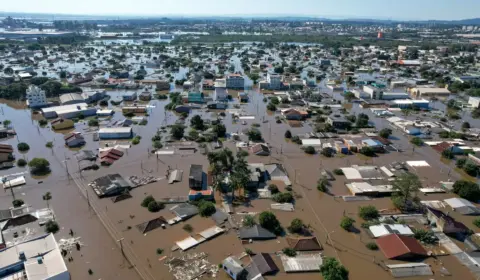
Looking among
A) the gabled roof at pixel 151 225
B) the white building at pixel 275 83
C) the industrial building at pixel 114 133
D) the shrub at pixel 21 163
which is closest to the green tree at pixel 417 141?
the gabled roof at pixel 151 225

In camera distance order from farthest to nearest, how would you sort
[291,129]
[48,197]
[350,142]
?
[291,129], [350,142], [48,197]

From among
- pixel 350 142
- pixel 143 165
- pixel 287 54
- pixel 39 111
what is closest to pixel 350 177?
pixel 350 142

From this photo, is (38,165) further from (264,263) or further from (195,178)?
(264,263)

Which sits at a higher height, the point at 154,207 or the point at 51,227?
the point at 154,207

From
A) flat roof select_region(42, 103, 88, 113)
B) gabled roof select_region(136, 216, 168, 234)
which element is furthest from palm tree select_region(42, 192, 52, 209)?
flat roof select_region(42, 103, 88, 113)

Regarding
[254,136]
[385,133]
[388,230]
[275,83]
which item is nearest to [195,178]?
[254,136]

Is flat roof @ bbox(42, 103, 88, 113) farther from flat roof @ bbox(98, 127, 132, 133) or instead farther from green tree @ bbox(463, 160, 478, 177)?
green tree @ bbox(463, 160, 478, 177)

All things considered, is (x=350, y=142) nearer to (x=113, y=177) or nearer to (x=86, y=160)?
(x=113, y=177)
